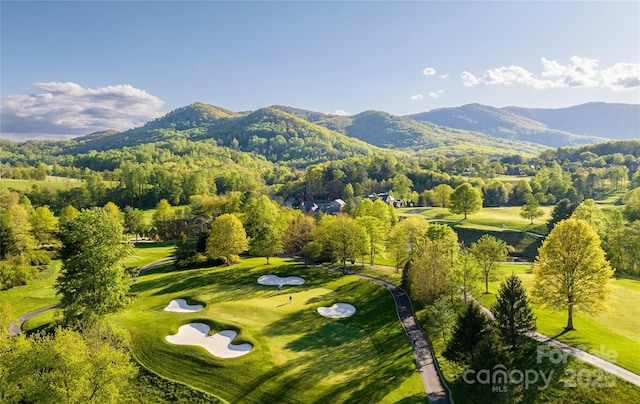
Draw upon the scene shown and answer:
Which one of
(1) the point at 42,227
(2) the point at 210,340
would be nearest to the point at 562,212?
(2) the point at 210,340

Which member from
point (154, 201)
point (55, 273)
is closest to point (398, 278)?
point (55, 273)

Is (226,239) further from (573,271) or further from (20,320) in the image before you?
(573,271)

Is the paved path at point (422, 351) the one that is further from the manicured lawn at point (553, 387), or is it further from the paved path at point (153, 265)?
the paved path at point (153, 265)

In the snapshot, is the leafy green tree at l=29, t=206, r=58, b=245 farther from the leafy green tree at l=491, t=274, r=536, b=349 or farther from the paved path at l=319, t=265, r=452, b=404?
the leafy green tree at l=491, t=274, r=536, b=349

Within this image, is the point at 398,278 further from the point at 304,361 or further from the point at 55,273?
the point at 55,273

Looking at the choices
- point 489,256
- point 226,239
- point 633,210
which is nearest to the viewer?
point 489,256

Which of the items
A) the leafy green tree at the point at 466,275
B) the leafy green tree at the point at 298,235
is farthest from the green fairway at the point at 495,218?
the leafy green tree at the point at 466,275

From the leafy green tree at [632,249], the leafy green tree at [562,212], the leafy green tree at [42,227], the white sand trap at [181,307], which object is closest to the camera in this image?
the white sand trap at [181,307]
